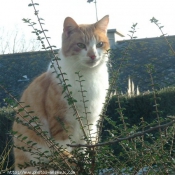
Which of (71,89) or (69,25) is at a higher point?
(69,25)

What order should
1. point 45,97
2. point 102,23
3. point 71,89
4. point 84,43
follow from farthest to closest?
1. point 102,23
2. point 84,43
3. point 45,97
4. point 71,89

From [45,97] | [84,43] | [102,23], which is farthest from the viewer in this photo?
[102,23]

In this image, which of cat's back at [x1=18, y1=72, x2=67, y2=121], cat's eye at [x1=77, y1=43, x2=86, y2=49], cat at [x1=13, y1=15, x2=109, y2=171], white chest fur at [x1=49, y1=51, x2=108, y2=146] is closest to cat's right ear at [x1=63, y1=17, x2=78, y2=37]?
cat at [x1=13, y1=15, x2=109, y2=171]

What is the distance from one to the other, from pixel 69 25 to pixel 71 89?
30.6 inches

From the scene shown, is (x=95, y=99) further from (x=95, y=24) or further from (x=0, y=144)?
(x=0, y=144)

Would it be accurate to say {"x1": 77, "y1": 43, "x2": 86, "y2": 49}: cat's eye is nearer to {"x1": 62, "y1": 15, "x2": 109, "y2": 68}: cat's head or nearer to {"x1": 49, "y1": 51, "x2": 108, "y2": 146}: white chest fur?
{"x1": 62, "y1": 15, "x2": 109, "y2": 68}: cat's head

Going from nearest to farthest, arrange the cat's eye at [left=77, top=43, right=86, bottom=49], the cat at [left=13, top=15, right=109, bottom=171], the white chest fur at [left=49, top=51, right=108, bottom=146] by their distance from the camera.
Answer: the cat at [left=13, top=15, right=109, bottom=171] → the white chest fur at [left=49, top=51, right=108, bottom=146] → the cat's eye at [left=77, top=43, right=86, bottom=49]

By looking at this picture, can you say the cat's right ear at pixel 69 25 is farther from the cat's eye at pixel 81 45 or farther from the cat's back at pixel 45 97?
the cat's back at pixel 45 97

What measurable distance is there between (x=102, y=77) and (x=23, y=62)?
986 cm

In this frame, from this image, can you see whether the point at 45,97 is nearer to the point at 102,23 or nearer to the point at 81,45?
the point at 81,45

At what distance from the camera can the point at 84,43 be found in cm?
391

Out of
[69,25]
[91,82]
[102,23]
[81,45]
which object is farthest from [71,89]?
[102,23]

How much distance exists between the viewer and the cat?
11.7 ft

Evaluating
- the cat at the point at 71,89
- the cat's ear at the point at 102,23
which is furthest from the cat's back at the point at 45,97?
the cat's ear at the point at 102,23
